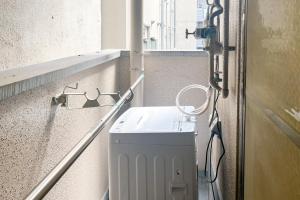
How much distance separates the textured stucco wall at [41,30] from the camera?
1.45 m

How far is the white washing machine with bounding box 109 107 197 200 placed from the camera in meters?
1.87

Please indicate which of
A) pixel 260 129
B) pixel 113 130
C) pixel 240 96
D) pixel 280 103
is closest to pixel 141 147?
pixel 113 130

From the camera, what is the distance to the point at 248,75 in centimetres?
136

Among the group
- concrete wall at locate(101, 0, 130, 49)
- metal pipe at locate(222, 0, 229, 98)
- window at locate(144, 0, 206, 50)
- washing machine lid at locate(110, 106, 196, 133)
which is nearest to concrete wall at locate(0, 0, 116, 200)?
washing machine lid at locate(110, 106, 196, 133)

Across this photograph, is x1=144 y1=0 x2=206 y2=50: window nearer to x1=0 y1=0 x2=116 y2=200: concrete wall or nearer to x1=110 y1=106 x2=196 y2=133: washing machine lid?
x1=0 y1=0 x2=116 y2=200: concrete wall

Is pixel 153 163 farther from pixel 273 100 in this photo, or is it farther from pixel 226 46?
pixel 273 100

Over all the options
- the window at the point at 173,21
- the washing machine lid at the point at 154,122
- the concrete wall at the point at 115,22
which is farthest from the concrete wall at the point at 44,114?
the window at the point at 173,21

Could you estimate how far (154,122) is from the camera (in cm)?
210

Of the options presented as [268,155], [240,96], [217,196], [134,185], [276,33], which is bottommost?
[217,196]

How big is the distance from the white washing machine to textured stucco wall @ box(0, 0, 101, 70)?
0.57 metres

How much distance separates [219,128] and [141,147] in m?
0.80

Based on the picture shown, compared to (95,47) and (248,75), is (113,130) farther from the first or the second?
(95,47)

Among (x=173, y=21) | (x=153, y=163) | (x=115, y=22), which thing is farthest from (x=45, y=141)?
(x=173, y=21)

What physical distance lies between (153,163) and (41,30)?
0.86 meters
